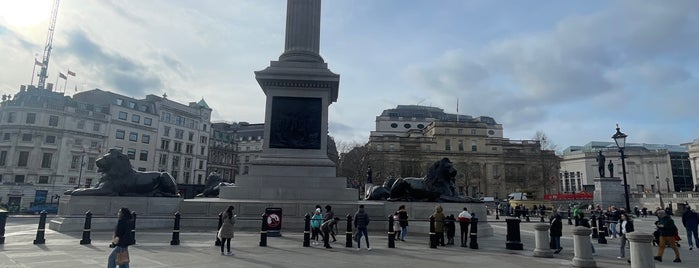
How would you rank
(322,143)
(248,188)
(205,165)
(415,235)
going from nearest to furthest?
(415,235) → (248,188) → (322,143) → (205,165)

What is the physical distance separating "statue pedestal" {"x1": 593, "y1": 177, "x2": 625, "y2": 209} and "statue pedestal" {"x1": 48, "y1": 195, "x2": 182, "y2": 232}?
1772 inches

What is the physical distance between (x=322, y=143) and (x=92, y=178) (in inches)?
2291

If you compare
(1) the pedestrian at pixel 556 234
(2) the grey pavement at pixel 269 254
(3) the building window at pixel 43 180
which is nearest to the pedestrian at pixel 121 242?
(2) the grey pavement at pixel 269 254

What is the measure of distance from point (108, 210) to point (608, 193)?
48.5 meters

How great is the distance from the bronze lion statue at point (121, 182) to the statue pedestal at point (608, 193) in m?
45.3

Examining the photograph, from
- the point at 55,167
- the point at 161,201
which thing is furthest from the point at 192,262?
the point at 55,167

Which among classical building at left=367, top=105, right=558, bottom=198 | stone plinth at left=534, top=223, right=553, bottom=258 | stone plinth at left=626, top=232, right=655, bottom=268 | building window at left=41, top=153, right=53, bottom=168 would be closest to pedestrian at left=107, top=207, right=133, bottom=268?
stone plinth at left=626, top=232, right=655, bottom=268

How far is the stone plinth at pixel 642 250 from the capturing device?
878 cm

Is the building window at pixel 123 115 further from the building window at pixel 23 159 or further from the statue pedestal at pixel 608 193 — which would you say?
the statue pedestal at pixel 608 193

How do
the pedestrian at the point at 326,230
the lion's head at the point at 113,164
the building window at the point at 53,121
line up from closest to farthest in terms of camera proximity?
1. the pedestrian at the point at 326,230
2. the lion's head at the point at 113,164
3. the building window at the point at 53,121

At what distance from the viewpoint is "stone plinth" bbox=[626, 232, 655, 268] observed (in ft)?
28.8

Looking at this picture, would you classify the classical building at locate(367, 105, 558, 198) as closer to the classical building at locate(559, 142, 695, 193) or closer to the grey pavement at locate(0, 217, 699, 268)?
the classical building at locate(559, 142, 695, 193)

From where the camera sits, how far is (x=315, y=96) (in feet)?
73.8

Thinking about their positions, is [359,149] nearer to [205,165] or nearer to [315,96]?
[205,165]
